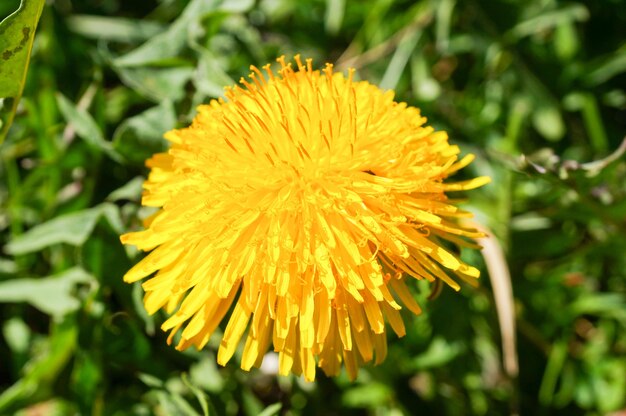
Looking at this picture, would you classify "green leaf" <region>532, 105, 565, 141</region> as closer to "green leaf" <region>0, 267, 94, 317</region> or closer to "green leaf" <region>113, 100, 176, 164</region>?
"green leaf" <region>113, 100, 176, 164</region>

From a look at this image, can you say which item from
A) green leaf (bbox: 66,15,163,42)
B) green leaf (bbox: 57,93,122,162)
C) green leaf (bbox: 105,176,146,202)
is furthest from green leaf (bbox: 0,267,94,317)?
green leaf (bbox: 66,15,163,42)

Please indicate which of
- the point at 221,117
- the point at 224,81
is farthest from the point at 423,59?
the point at 221,117

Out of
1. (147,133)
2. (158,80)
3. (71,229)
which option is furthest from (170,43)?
(71,229)

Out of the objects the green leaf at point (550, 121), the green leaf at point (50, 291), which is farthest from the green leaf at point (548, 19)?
the green leaf at point (50, 291)

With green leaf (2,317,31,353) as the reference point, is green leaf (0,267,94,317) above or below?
above

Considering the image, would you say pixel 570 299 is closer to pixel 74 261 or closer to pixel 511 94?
pixel 511 94

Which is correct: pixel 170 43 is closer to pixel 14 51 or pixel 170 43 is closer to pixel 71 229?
pixel 14 51

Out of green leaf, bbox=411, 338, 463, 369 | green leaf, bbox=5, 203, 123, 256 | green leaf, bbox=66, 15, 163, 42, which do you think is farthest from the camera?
green leaf, bbox=66, 15, 163, 42

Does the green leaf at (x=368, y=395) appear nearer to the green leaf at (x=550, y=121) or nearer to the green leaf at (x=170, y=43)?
the green leaf at (x=550, y=121)
